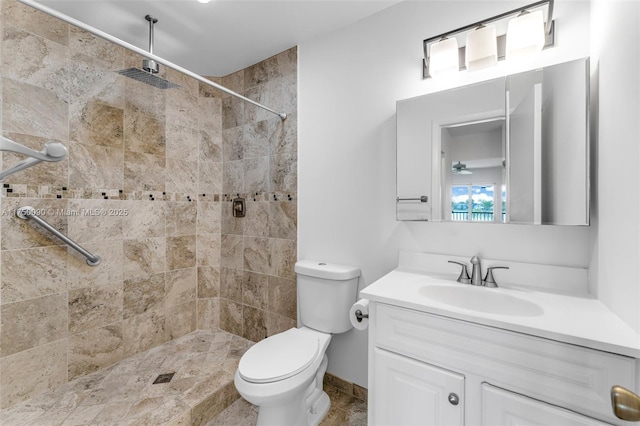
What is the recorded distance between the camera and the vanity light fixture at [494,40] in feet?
3.97

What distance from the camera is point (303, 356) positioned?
144 cm

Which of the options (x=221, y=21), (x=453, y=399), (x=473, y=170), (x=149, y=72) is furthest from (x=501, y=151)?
(x=149, y=72)

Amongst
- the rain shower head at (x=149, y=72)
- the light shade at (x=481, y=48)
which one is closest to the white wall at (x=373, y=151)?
the light shade at (x=481, y=48)

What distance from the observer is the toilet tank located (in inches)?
65.9

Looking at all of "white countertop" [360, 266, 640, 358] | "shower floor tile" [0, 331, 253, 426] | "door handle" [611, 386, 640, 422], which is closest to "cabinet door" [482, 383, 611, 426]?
"white countertop" [360, 266, 640, 358]

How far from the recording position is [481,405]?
0.96m

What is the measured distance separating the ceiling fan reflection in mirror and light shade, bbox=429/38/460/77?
0.47m

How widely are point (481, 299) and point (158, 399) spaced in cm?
176

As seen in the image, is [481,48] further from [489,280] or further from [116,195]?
[116,195]

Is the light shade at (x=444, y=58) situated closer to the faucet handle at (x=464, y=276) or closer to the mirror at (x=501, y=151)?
the mirror at (x=501, y=151)

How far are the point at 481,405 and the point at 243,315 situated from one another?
70.6 inches

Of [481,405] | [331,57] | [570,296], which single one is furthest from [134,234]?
[570,296]

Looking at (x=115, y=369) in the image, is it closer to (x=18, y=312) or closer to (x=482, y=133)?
(x=18, y=312)

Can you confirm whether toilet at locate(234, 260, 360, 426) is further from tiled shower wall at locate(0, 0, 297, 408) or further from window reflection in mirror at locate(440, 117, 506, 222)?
window reflection in mirror at locate(440, 117, 506, 222)
